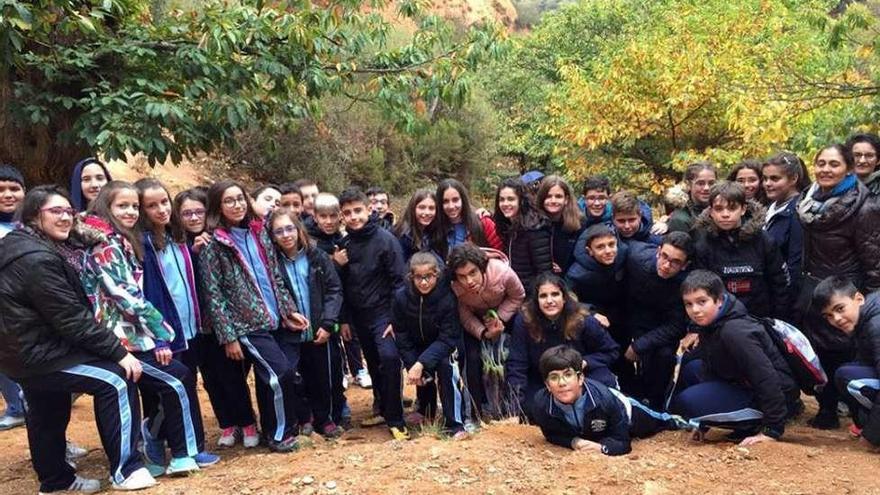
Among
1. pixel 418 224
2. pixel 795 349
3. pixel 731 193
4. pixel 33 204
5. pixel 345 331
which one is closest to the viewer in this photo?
pixel 33 204

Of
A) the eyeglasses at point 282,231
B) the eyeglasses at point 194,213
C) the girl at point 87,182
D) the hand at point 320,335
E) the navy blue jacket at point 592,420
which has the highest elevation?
the girl at point 87,182

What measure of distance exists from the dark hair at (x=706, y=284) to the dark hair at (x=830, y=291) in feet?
1.90

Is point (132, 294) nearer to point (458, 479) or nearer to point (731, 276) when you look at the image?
point (458, 479)

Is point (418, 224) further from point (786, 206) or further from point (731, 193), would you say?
point (786, 206)

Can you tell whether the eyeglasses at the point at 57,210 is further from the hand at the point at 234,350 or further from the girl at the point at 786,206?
the girl at the point at 786,206

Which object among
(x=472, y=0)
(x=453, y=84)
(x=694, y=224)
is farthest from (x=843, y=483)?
(x=472, y=0)

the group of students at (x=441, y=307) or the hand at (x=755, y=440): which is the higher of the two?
Result: the group of students at (x=441, y=307)

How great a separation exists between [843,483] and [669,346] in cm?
153

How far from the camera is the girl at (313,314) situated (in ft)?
16.5

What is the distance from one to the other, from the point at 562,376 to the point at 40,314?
2.80 m

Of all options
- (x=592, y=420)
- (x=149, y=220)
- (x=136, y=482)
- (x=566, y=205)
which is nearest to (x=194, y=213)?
(x=149, y=220)

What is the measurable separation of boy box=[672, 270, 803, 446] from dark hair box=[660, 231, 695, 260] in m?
0.43

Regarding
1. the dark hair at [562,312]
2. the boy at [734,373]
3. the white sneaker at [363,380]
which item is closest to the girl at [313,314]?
the dark hair at [562,312]

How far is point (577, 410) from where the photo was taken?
14.2 feet
